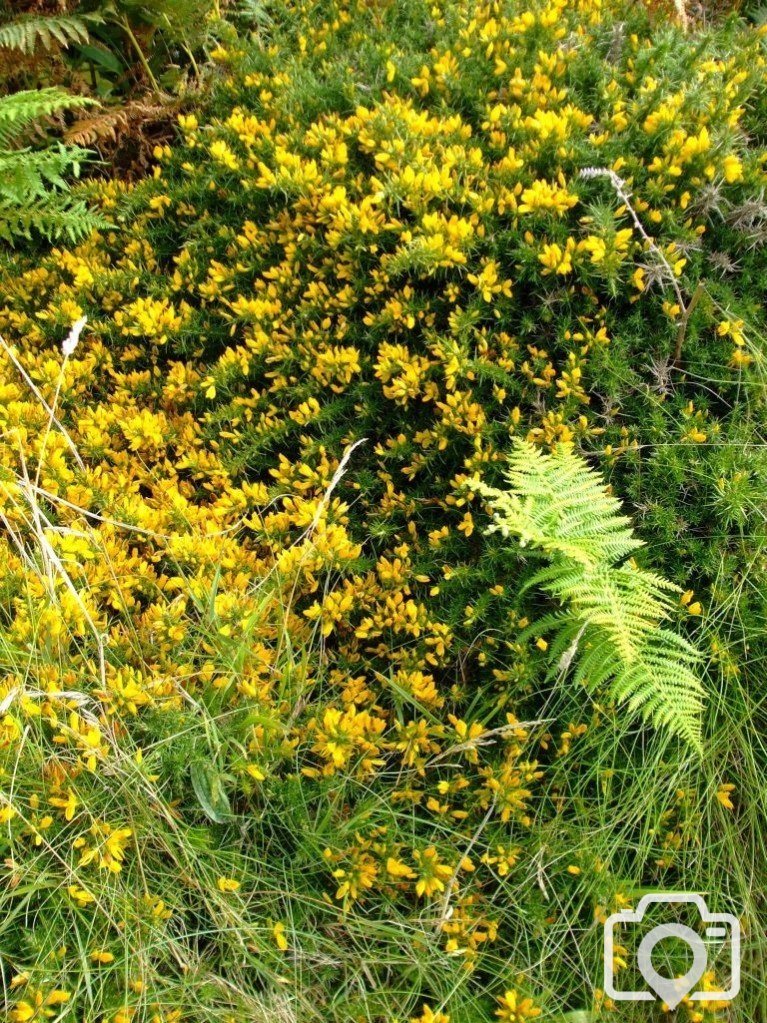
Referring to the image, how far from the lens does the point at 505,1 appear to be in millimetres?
3354

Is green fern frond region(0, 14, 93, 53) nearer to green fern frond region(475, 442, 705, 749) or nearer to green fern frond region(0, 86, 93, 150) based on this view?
green fern frond region(0, 86, 93, 150)

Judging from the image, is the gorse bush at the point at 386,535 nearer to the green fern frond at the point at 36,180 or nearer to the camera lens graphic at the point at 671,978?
the camera lens graphic at the point at 671,978

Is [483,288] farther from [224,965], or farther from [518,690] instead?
[224,965]

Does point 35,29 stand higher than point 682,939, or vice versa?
point 35,29

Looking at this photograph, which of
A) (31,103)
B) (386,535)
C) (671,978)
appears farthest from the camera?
(31,103)

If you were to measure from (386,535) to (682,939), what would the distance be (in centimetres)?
136

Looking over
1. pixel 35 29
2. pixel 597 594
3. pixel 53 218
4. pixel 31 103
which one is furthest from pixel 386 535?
pixel 35 29

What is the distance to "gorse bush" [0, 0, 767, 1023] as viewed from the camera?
2090 mm

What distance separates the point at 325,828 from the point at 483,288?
64.5 inches

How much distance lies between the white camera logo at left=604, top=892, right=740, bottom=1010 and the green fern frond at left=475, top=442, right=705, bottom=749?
17.7 inches

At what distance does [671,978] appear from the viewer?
2.12m

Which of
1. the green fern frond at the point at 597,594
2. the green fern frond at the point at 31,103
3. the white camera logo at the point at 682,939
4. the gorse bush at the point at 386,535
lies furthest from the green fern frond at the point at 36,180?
the white camera logo at the point at 682,939

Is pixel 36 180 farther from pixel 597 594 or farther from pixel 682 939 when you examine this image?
pixel 682 939

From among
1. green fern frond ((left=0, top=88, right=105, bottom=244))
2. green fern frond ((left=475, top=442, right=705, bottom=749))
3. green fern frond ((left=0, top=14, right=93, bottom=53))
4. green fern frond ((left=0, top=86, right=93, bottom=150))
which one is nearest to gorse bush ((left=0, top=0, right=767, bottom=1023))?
green fern frond ((left=475, top=442, right=705, bottom=749))
